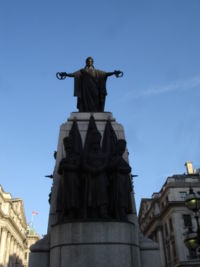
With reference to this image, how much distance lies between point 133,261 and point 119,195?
5.33 feet

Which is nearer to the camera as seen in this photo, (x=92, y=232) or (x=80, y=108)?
(x=92, y=232)

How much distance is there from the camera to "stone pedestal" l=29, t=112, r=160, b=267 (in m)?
7.01

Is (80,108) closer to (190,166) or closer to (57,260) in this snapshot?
(57,260)

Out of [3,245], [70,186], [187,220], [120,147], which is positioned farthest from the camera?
[3,245]

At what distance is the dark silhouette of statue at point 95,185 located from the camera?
7.69 m

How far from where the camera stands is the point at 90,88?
468 inches

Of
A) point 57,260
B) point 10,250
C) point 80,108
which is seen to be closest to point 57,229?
point 57,260

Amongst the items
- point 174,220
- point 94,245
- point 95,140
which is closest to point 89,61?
point 95,140

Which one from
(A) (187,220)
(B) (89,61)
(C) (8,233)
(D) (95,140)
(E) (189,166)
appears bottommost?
(D) (95,140)

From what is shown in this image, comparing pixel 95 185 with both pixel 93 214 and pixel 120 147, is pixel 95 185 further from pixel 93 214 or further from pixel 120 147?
pixel 120 147

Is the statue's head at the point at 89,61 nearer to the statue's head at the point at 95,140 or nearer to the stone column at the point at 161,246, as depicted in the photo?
the statue's head at the point at 95,140

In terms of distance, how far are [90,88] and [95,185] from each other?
5.07 metres

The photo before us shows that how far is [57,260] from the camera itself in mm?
7188

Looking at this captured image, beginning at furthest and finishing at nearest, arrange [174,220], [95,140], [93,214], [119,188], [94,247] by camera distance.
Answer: [174,220], [95,140], [119,188], [93,214], [94,247]
